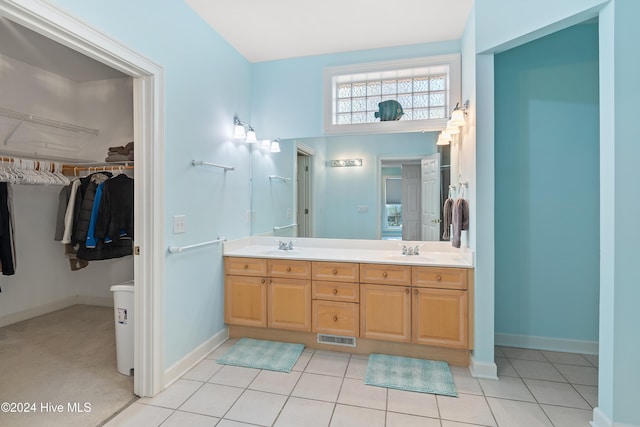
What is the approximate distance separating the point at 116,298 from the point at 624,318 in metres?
3.01

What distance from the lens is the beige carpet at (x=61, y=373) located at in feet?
5.85

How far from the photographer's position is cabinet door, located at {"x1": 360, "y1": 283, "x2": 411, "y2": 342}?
2354 mm

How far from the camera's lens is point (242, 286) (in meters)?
2.72

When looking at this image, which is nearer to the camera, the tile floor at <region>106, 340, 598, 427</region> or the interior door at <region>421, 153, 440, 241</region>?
the tile floor at <region>106, 340, 598, 427</region>

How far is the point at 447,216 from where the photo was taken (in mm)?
2664

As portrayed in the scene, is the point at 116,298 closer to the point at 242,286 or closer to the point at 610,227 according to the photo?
the point at 242,286

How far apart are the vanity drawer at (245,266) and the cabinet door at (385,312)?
0.87m

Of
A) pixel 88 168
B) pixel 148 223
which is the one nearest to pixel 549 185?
pixel 148 223

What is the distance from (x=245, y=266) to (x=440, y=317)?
1631 millimetres

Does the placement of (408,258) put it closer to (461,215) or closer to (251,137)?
(461,215)

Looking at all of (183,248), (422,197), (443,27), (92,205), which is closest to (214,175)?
(183,248)

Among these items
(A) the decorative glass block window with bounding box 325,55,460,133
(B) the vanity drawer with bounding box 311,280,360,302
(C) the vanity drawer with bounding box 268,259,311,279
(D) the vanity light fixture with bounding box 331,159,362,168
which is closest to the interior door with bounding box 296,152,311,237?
(D) the vanity light fixture with bounding box 331,159,362,168

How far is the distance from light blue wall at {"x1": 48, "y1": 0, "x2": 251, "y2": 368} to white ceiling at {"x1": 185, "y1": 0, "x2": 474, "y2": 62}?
7.3 inches

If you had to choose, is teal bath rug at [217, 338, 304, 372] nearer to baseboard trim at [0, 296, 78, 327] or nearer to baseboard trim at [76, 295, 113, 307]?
baseboard trim at [76, 295, 113, 307]
